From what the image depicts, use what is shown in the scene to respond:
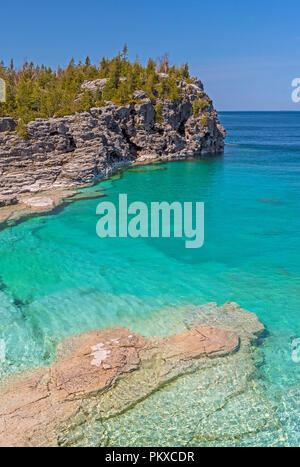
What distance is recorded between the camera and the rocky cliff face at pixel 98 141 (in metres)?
35.7

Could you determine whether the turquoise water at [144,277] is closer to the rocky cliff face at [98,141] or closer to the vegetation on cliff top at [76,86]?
the rocky cliff face at [98,141]

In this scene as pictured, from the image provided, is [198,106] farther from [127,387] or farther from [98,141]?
[127,387]

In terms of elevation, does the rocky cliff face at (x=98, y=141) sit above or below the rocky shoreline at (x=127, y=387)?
above

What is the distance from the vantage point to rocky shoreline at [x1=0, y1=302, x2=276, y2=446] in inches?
368

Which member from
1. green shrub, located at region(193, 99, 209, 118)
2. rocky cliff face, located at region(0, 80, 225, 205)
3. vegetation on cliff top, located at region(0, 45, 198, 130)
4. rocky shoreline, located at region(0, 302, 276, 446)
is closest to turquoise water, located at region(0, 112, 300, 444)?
rocky shoreline, located at region(0, 302, 276, 446)

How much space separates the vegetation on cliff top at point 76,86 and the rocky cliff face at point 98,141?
69.7 inches

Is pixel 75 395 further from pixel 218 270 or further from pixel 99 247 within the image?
pixel 99 247

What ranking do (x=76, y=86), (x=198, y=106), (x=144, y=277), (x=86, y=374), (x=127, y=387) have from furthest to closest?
(x=198, y=106)
(x=76, y=86)
(x=144, y=277)
(x=86, y=374)
(x=127, y=387)

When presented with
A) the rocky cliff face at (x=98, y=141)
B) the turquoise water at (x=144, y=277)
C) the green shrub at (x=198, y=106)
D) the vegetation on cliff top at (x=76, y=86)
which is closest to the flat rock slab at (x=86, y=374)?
the turquoise water at (x=144, y=277)

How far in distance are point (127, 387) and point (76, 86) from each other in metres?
49.4

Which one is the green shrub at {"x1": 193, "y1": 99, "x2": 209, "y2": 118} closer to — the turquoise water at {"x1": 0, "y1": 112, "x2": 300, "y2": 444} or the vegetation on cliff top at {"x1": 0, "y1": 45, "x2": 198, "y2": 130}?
the vegetation on cliff top at {"x1": 0, "y1": 45, "x2": 198, "y2": 130}

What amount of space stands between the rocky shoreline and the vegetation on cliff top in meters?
32.1

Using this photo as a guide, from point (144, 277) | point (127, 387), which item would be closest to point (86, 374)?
point (127, 387)

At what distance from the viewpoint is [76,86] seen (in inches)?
2026
